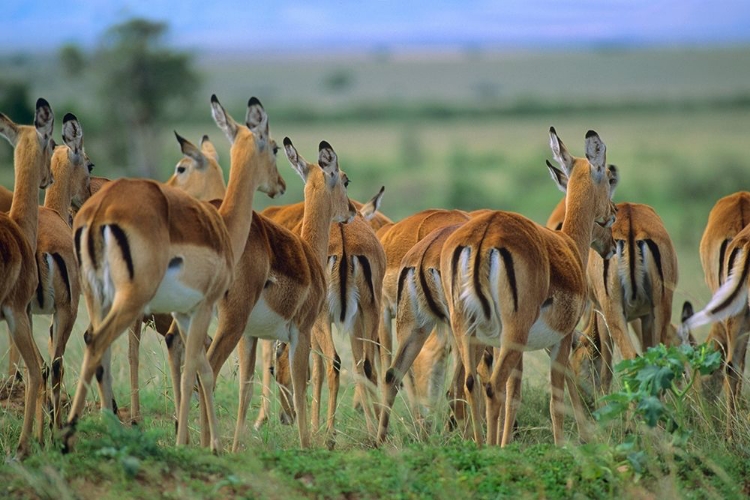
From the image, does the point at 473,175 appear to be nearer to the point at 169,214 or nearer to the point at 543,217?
the point at 543,217

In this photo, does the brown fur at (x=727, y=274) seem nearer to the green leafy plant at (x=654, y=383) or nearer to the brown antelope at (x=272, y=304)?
the green leafy plant at (x=654, y=383)

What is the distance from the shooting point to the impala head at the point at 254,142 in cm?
691

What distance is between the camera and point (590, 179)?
8.05m

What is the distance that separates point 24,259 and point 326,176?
239 centimetres

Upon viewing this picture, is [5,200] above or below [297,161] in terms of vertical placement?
below

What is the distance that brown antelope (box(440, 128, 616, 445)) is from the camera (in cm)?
650

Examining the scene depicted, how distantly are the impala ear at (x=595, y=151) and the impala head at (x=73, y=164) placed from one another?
11.9 ft

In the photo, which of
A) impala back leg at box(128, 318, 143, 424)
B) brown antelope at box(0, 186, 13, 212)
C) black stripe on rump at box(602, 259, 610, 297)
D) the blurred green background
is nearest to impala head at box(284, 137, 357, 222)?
impala back leg at box(128, 318, 143, 424)

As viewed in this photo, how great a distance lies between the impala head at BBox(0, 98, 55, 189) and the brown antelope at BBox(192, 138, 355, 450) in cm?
144

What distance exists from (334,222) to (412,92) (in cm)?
7016

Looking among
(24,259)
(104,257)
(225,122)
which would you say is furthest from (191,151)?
(104,257)

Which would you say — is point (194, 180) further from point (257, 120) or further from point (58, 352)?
point (58, 352)

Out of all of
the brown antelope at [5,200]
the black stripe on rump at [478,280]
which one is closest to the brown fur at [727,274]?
the black stripe on rump at [478,280]

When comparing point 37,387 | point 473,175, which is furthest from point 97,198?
point 473,175
